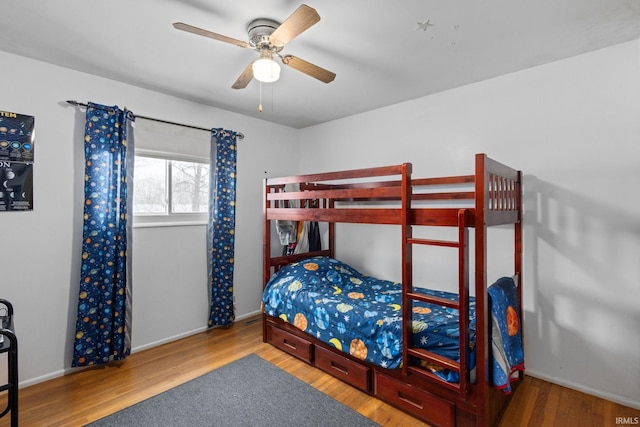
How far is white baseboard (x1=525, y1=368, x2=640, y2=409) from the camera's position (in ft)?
7.11

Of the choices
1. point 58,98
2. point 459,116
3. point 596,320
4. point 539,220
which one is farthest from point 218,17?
point 596,320

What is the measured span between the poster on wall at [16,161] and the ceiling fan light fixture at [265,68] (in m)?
1.94

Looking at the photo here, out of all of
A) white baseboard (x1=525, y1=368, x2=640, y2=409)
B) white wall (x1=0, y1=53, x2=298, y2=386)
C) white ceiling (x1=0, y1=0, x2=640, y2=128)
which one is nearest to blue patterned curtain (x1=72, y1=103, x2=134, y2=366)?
white wall (x1=0, y1=53, x2=298, y2=386)

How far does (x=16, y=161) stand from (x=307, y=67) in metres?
2.31

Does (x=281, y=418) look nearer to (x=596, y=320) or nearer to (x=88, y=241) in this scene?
(x=88, y=241)

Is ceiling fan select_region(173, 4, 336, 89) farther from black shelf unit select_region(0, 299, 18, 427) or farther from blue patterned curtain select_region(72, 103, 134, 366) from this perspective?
black shelf unit select_region(0, 299, 18, 427)

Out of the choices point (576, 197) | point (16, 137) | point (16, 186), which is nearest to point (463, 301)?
point (576, 197)

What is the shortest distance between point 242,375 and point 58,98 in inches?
108

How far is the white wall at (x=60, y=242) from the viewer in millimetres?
2395

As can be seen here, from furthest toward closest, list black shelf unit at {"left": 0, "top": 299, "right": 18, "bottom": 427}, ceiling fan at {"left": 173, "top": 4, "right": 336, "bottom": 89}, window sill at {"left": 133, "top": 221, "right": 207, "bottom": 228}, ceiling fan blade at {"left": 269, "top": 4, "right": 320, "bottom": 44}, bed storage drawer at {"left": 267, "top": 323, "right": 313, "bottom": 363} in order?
window sill at {"left": 133, "top": 221, "right": 207, "bottom": 228} → bed storage drawer at {"left": 267, "top": 323, "right": 313, "bottom": 363} → ceiling fan at {"left": 173, "top": 4, "right": 336, "bottom": 89} → black shelf unit at {"left": 0, "top": 299, "right": 18, "bottom": 427} → ceiling fan blade at {"left": 269, "top": 4, "right": 320, "bottom": 44}

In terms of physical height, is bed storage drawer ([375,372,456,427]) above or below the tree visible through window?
below

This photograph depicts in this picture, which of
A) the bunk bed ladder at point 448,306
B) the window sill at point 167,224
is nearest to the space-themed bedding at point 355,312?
the bunk bed ladder at point 448,306

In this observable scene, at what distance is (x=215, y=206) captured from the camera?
345 centimetres

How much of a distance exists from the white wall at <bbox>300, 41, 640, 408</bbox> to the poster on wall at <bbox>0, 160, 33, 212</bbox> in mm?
3627
